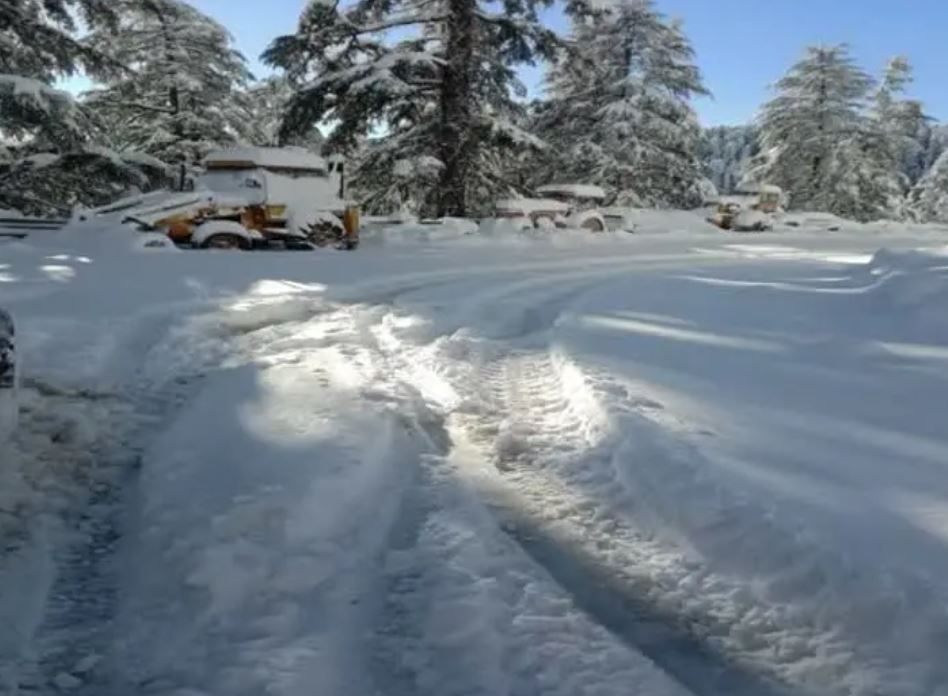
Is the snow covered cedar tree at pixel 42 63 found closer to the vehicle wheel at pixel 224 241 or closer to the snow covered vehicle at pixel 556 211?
the vehicle wheel at pixel 224 241

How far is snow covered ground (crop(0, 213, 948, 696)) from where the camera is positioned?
2695mm

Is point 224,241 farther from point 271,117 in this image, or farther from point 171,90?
point 271,117

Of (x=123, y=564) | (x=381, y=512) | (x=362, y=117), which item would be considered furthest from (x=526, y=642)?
(x=362, y=117)

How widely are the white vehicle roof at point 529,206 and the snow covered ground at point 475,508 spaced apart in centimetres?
1684

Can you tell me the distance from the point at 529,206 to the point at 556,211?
0.90 meters

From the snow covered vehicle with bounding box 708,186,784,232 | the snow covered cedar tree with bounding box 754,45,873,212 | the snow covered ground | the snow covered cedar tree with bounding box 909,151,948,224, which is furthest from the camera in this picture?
the snow covered cedar tree with bounding box 909,151,948,224

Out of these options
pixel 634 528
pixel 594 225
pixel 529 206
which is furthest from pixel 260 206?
pixel 634 528

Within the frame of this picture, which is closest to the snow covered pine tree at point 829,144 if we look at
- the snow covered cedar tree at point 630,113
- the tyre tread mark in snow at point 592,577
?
the snow covered cedar tree at point 630,113

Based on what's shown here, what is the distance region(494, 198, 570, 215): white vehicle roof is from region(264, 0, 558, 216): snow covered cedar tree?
4.12ft

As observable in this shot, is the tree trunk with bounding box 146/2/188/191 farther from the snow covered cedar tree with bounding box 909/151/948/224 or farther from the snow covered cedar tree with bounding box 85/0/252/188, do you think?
the snow covered cedar tree with bounding box 909/151/948/224

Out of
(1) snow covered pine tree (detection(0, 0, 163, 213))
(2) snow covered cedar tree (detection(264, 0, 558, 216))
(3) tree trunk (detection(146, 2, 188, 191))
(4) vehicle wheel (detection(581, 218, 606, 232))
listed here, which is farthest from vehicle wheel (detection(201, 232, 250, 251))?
(3) tree trunk (detection(146, 2, 188, 191))

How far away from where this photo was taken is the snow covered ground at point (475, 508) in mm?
2695

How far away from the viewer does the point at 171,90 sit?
28391 millimetres

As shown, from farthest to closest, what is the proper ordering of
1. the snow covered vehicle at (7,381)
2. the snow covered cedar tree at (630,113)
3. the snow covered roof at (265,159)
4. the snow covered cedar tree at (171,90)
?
the snow covered cedar tree at (630,113)
the snow covered cedar tree at (171,90)
the snow covered roof at (265,159)
the snow covered vehicle at (7,381)
